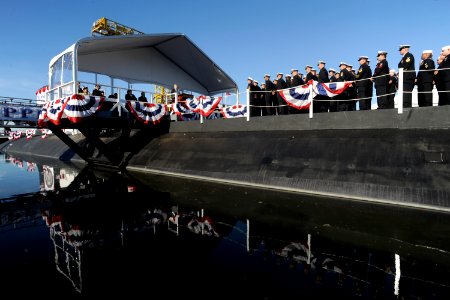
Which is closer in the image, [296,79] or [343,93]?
[343,93]

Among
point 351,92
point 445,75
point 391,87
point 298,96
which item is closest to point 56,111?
point 298,96

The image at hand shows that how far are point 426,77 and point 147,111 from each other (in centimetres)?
1286

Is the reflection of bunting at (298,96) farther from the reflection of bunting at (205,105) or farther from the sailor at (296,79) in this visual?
the reflection of bunting at (205,105)

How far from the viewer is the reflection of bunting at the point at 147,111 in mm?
16203

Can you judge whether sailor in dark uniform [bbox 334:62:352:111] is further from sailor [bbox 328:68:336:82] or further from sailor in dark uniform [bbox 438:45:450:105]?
sailor in dark uniform [bbox 438:45:450:105]

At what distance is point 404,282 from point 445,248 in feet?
5.50

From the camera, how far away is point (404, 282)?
13.0 feet

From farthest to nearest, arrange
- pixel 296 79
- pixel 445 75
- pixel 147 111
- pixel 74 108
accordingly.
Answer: pixel 147 111, pixel 74 108, pixel 296 79, pixel 445 75

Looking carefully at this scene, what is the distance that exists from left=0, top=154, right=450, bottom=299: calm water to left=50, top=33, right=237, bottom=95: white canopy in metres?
13.0

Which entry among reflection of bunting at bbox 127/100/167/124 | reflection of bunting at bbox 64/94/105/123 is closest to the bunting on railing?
reflection of bunting at bbox 64/94/105/123

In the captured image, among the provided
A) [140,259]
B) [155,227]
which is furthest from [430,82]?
[140,259]

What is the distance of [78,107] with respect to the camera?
14344mm

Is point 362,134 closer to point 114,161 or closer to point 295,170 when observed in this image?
point 295,170

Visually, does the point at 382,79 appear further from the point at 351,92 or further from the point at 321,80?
the point at 321,80
